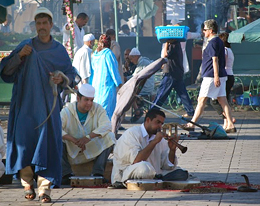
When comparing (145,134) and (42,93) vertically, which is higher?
(42,93)

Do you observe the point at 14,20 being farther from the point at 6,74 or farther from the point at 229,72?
the point at 6,74

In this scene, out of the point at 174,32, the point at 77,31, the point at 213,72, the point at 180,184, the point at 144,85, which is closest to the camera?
the point at 180,184

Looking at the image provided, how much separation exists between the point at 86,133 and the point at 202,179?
4.58 feet

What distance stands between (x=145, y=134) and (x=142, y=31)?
61.2 ft

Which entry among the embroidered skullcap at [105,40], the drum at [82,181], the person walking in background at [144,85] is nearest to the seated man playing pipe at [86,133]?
the drum at [82,181]

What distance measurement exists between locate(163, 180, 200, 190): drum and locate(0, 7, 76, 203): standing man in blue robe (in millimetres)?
1282

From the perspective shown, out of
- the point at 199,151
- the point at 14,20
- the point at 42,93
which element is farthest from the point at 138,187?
the point at 14,20

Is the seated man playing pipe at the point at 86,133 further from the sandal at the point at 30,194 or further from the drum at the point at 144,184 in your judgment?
the sandal at the point at 30,194

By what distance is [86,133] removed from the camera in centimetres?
812

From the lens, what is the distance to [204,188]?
729 centimetres

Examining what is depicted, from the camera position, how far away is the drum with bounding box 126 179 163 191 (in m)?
7.31

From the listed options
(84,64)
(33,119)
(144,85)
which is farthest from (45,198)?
(144,85)

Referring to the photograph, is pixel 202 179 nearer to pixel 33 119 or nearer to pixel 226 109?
pixel 33 119

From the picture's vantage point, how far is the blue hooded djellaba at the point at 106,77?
1170 centimetres
